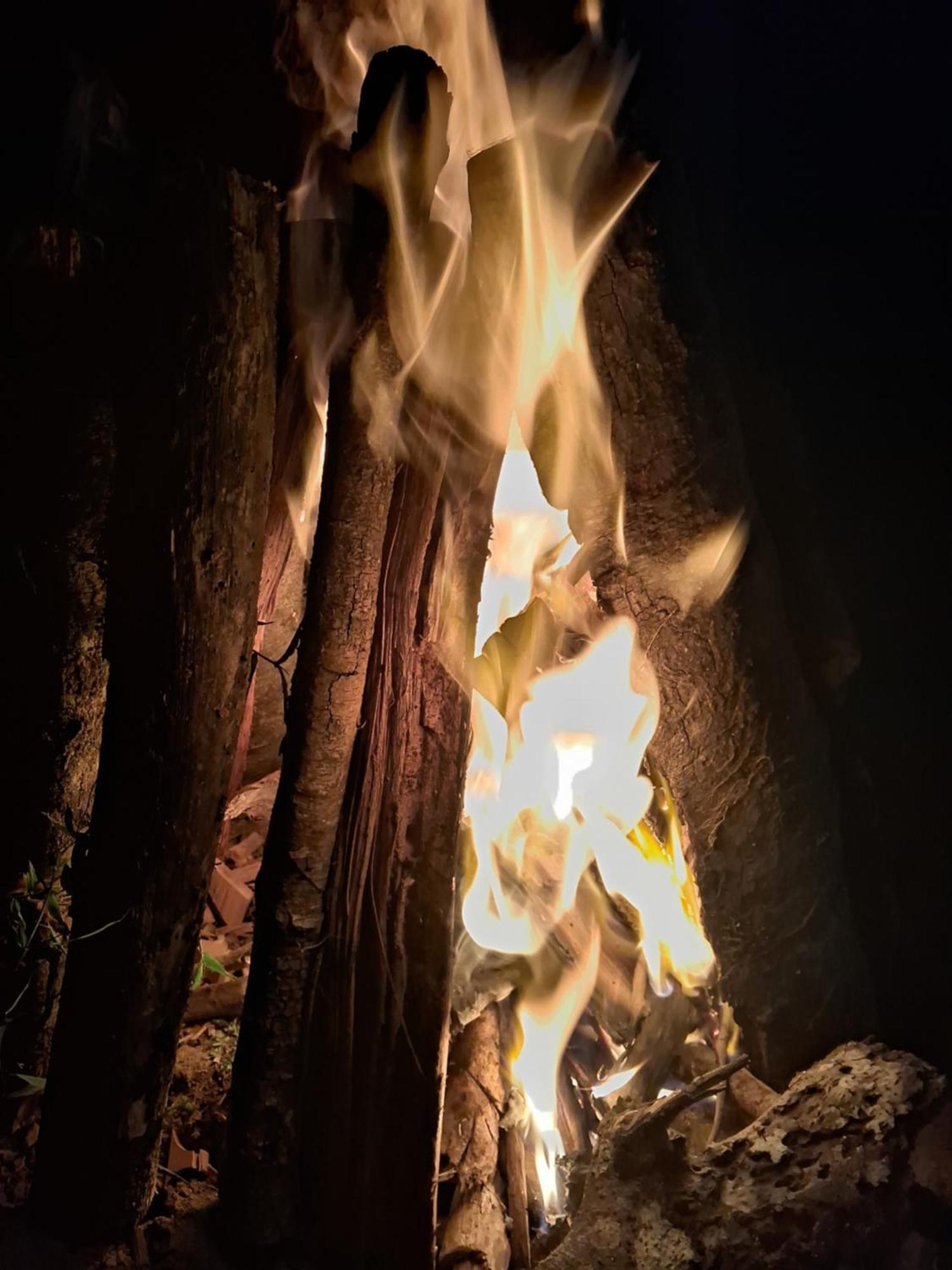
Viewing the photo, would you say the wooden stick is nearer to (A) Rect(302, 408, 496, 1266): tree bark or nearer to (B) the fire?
(B) the fire

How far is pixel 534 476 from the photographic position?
2387mm

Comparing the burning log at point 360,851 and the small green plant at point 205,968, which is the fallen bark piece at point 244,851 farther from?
the burning log at point 360,851

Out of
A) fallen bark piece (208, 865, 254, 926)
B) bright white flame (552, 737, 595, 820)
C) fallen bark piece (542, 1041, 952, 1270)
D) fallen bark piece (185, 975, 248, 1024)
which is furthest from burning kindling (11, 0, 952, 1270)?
fallen bark piece (208, 865, 254, 926)

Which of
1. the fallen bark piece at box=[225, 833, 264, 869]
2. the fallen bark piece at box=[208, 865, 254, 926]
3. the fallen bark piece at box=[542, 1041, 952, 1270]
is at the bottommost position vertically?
the fallen bark piece at box=[542, 1041, 952, 1270]

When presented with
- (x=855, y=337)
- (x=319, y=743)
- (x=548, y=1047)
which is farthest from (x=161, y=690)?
(x=855, y=337)

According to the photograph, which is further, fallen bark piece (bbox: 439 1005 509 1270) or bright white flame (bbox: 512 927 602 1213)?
bright white flame (bbox: 512 927 602 1213)

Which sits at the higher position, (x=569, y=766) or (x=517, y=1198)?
(x=569, y=766)

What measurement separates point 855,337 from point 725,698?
0.99m

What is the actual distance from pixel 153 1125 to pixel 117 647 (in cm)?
105

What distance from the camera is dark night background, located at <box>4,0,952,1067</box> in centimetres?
205

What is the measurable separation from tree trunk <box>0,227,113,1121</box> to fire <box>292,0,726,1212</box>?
2.35 ft

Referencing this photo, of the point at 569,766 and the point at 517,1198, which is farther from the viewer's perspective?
the point at 569,766

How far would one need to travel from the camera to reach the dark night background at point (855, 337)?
2055 mm

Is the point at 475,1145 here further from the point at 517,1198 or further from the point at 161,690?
the point at 161,690
